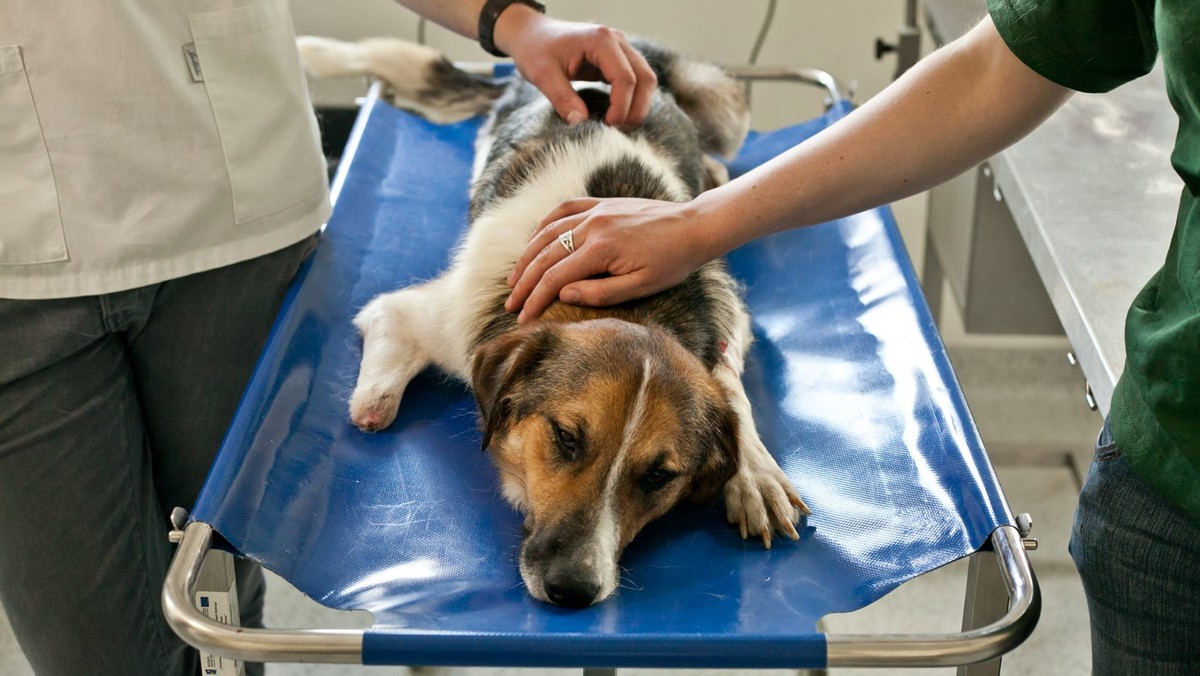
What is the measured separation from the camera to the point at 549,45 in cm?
175

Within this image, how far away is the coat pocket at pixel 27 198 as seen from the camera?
51.1 inches

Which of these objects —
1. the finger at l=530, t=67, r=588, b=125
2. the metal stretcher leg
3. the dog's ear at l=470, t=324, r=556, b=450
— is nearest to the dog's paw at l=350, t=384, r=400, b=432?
the dog's ear at l=470, t=324, r=556, b=450

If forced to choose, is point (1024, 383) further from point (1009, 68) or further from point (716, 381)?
point (1009, 68)

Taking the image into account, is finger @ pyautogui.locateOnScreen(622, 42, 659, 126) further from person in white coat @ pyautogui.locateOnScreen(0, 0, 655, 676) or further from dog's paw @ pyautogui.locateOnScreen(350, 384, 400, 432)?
dog's paw @ pyautogui.locateOnScreen(350, 384, 400, 432)

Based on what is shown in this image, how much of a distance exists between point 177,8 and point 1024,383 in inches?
101

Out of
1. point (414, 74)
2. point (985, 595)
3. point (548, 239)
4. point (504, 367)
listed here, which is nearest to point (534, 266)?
point (548, 239)

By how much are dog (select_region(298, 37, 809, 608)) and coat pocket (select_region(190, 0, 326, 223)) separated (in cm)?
24

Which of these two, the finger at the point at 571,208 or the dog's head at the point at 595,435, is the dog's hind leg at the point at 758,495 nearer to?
the dog's head at the point at 595,435

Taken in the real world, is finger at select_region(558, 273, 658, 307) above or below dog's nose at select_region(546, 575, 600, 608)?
above

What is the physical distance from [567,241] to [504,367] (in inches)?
7.2

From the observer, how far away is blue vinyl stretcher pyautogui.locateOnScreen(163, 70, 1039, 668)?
1079mm

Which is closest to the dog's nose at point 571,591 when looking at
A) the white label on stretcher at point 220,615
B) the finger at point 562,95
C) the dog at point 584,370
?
the dog at point 584,370

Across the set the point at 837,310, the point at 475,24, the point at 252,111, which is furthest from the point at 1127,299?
the point at 252,111

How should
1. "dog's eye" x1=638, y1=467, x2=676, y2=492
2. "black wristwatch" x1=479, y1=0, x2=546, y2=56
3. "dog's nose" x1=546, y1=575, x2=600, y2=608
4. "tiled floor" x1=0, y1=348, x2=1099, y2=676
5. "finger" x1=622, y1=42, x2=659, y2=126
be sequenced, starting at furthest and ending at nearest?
1. "tiled floor" x1=0, y1=348, x2=1099, y2=676
2. "finger" x1=622, y1=42, x2=659, y2=126
3. "black wristwatch" x1=479, y1=0, x2=546, y2=56
4. "dog's eye" x1=638, y1=467, x2=676, y2=492
5. "dog's nose" x1=546, y1=575, x2=600, y2=608
